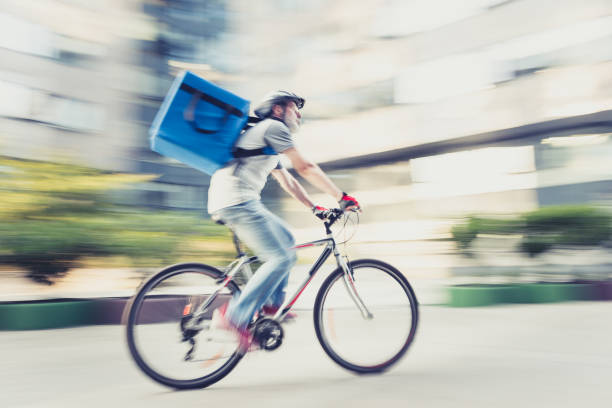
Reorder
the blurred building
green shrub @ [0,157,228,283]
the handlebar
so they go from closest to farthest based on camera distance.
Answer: the handlebar, green shrub @ [0,157,228,283], the blurred building

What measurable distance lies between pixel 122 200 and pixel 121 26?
8.28 m

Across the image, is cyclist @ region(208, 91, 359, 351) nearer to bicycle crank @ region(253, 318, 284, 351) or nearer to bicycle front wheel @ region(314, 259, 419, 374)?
bicycle crank @ region(253, 318, 284, 351)

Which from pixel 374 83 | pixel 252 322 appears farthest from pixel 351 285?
pixel 374 83

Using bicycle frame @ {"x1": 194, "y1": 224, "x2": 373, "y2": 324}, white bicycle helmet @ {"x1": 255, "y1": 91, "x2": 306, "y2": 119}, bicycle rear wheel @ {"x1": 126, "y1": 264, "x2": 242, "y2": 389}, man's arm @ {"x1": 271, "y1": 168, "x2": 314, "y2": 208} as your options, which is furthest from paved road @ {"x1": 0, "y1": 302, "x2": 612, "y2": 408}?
white bicycle helmet @ {"x1": 255, "y1": 91, "x2": 306, "y2": 119}

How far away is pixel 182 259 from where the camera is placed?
7113 millimetres

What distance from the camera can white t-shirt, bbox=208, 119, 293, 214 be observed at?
313 cm

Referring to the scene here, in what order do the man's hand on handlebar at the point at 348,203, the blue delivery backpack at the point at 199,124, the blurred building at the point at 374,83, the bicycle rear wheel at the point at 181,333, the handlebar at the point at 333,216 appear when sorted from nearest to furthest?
the blue delivery backpack at the point at 199,124
the bicycle rear wheel at the point at 181,333
the man's hand on handlebar at the point at 348,203
the handlebar at the point at 333,216
the blurred building at the point at 374,83

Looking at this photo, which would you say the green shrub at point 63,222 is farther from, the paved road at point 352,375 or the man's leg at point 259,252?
the man's leg at point 259,252

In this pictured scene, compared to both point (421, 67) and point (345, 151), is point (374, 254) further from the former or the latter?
point (421, 67)

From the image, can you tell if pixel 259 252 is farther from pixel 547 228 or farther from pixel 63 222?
pixel 547 228

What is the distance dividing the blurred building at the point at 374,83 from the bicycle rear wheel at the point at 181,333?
9.53 metres

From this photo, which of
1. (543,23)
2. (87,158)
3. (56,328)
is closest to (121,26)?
(87,158)

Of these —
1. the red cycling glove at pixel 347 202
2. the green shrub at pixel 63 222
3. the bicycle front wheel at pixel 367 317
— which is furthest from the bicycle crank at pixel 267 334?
the green shrub at pixel 63 222

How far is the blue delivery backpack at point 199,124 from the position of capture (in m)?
2.99
